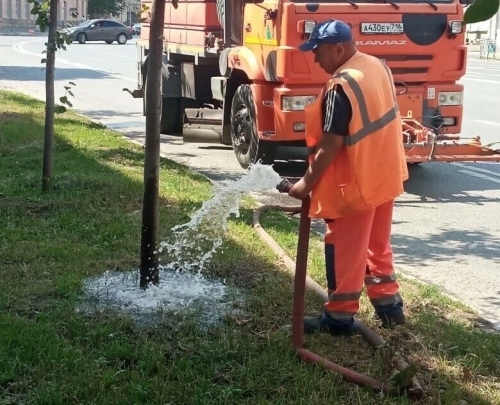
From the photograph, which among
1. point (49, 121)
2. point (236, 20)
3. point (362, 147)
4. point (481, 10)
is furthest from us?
point (236, 20)

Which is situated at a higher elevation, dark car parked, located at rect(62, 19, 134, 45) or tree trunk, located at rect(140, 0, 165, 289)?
dark car parked, located at rect(62, 19, 134, 45)

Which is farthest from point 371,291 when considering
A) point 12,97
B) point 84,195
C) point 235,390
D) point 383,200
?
point 12,97

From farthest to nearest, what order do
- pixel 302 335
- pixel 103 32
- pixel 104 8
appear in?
pixel 104 8, pixel 103 32, pixel 302 335

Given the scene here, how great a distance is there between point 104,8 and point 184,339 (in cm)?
7551

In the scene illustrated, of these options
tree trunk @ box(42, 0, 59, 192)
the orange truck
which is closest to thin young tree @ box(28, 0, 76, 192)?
tree trunk @ box(42, 0, 59, 192)

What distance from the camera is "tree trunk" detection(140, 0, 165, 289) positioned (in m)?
4.65

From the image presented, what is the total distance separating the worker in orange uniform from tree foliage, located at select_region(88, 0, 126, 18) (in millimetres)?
73706

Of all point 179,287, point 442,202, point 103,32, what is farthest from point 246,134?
point 103,32

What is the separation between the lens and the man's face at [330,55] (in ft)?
13.3

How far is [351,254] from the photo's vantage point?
4141mm

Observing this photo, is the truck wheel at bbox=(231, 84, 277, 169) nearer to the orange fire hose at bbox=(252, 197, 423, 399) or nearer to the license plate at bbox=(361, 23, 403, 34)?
the license plate at bbox=(361, 23, 403, 34)

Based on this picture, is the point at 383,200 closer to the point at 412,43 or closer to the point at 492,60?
the point at 412,43

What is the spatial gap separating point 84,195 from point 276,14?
8.96 feet

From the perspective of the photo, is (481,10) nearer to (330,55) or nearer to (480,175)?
(330,55)
